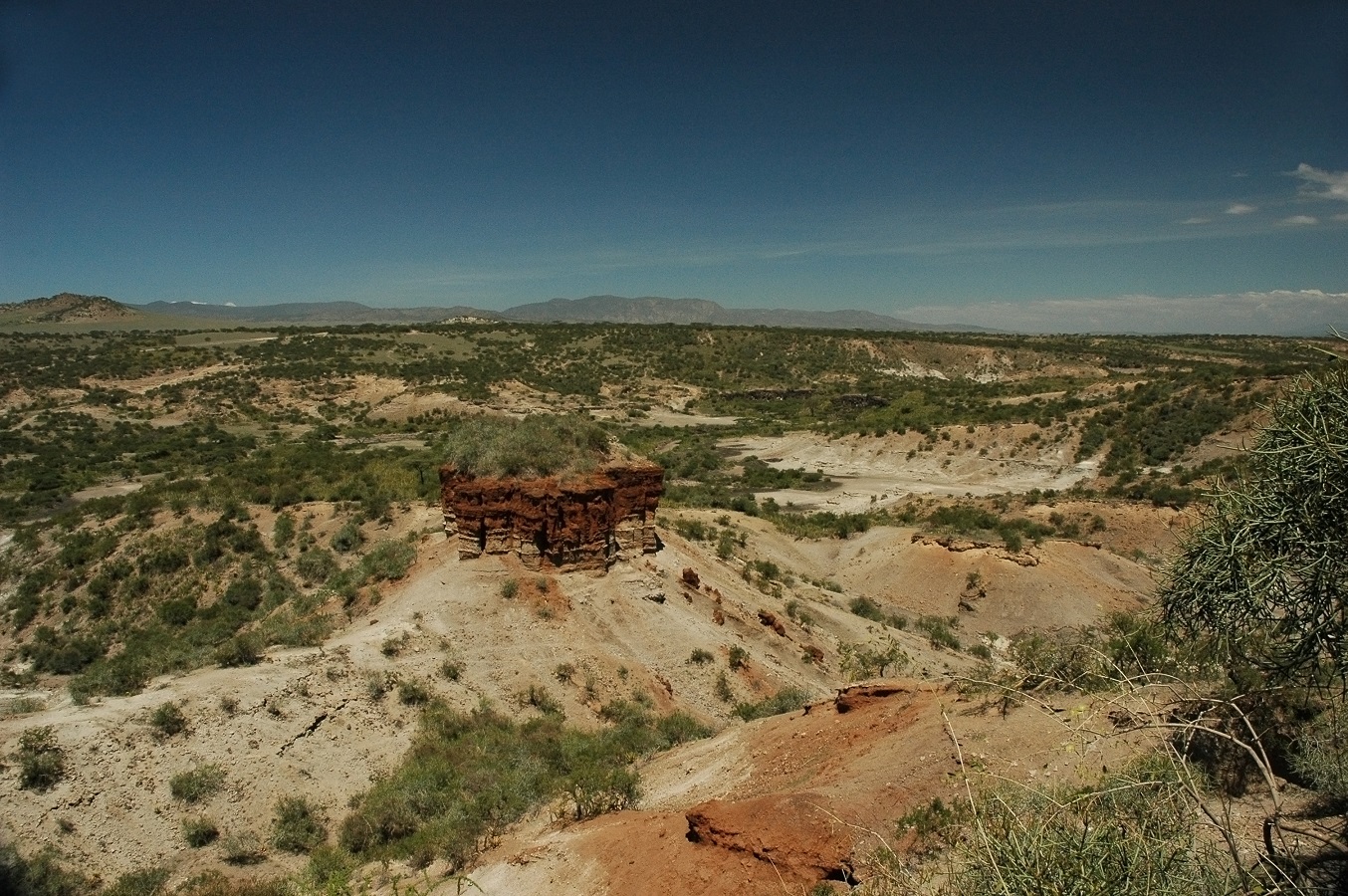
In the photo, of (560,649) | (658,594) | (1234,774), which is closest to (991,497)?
(658,594)

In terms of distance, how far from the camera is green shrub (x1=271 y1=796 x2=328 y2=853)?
9422 millimetres

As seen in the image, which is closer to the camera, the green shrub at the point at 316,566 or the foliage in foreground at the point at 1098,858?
the foliage in foreground at the point at 1098,858

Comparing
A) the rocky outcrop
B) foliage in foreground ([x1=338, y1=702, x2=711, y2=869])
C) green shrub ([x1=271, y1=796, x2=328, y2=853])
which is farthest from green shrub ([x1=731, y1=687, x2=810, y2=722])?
green shrub ([x1=271, y1=796, x2=328, y2=853])

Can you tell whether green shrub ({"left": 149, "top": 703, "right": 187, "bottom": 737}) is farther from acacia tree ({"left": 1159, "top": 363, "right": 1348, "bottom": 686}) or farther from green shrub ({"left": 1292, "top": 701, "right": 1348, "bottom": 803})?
green shrub ({"left": 1292, "top": 701, "right": 1348, "bottom": 803})

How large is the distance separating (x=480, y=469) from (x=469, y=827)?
30.6 feet

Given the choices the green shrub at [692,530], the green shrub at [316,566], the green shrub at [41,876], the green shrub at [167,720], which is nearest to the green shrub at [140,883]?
the green shrub at [41,876]

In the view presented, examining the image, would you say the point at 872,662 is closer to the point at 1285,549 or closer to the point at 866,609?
the point at 866,609

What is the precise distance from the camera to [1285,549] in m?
5.07

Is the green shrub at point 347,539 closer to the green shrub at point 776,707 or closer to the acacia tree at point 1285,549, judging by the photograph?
the green shrub at point 776,707

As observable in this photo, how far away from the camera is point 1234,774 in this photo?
581 cm

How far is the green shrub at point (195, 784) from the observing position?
9.59m

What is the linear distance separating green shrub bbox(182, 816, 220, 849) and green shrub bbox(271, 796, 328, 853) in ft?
2.28

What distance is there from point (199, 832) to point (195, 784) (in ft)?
2.52

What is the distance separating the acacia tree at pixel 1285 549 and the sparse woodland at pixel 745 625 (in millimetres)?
28
